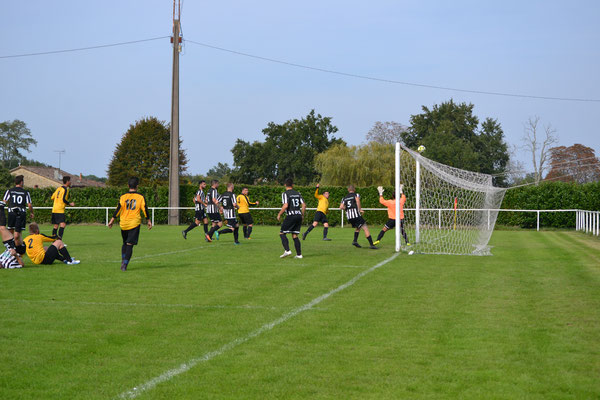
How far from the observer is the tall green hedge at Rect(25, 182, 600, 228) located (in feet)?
112

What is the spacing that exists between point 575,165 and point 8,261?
2943 inches

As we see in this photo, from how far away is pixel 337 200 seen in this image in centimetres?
3788

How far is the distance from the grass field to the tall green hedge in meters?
22.5

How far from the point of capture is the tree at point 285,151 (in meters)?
76.7

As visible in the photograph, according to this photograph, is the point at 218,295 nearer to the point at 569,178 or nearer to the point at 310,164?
the point at 310,164

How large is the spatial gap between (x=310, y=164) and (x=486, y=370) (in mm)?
71873

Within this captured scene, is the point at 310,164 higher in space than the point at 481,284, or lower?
higher

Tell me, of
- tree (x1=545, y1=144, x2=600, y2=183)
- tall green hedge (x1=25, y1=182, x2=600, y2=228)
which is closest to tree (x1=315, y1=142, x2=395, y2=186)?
tall green hedge (x1=25, y1=182, x2=600, y2=228)

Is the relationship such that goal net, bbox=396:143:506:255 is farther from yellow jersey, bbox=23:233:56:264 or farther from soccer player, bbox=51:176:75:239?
soccer player, bbox=51:176:75:239

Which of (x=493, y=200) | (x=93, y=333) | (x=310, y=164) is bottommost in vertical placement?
(x=93, y=333)

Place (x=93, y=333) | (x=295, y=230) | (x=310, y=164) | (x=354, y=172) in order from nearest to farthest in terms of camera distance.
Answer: (x=93, y=333) → (x=295, y=230) → (x=354, y=172) → (x=310, y=164)

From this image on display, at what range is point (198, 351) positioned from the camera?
19.8 feet

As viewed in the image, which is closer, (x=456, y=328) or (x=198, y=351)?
(x=198, y=351)

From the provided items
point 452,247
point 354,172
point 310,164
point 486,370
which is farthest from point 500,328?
point 310,164
